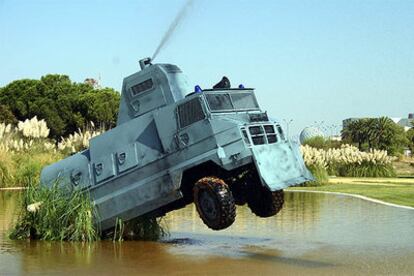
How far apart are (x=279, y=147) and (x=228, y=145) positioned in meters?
0.87

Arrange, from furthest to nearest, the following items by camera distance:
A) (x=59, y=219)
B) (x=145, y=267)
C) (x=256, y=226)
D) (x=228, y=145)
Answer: (x=256, y=226)
(x=59, y=219)
(x=228, y=145)
(x=145, y=267)

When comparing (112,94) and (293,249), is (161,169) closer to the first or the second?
(293,249)

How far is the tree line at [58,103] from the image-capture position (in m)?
66.9

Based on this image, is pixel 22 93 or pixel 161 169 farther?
pixel 22 93

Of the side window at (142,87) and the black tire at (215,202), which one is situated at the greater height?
the side window at (142,87)

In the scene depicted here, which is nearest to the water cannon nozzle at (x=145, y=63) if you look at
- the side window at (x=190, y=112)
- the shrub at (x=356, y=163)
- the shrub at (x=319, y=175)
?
the side window at (x=190, y=112)

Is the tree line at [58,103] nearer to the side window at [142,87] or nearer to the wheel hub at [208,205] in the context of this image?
the side window at [142,87]

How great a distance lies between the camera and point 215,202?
1106 cm

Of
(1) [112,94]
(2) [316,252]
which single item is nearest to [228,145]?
(2) [316,252]

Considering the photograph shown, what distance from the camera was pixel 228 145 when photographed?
37.7 ft

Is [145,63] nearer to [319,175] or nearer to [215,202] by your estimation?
[215,202]

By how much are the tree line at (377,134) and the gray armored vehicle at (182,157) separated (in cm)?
5925

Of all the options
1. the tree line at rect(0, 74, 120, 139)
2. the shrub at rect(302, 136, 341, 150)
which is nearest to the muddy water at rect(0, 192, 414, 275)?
the shrub at rect(302, 136, 341, 150)

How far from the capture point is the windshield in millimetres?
11992
